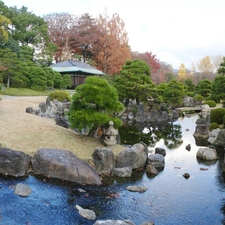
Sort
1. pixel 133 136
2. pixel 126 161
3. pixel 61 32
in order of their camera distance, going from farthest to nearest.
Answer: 1. pixel 61 32
2. pixel 133 136
3. pixel 126 161

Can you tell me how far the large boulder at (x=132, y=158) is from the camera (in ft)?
26.9

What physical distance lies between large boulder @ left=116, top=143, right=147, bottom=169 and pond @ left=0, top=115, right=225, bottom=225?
1.13ft

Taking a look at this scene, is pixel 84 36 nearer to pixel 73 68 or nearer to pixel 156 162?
pixel 73 68

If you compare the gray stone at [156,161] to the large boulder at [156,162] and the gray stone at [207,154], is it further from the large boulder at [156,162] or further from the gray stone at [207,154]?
the gray stone at [207,154]

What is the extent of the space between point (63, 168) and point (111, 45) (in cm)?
3021

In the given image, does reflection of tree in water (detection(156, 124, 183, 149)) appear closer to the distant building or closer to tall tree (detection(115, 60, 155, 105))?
tall tree (detection(115, 60, 155, 105))

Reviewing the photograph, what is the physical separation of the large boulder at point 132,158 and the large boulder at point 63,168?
1129 mm

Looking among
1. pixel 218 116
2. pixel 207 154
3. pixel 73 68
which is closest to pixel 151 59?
pixel 73 68

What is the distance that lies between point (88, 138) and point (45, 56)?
26828mm

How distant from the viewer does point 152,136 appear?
14.8 metres

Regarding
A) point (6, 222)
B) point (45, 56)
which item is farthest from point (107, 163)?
point (45, 56)

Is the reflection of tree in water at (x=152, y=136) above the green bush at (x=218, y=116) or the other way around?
the other way around

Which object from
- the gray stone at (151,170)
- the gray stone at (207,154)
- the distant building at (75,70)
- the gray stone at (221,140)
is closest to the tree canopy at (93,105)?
the gray stone at (151,170)

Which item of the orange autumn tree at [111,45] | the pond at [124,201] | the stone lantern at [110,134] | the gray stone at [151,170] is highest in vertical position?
the orange autumn tree at [111,45]
